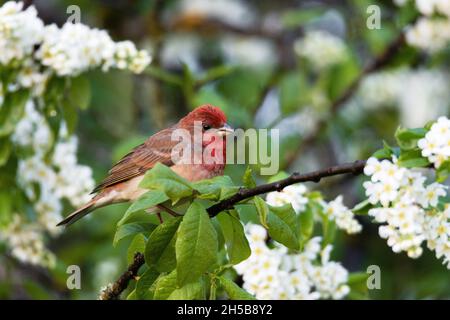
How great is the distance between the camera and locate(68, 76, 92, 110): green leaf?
182 inches

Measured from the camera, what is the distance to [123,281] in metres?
3.41

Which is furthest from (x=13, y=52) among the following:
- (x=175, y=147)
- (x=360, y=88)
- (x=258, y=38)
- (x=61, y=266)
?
(x=258, y=38)

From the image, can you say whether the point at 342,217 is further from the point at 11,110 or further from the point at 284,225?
the point at 11,110

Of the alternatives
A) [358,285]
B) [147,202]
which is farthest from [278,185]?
[358,285]

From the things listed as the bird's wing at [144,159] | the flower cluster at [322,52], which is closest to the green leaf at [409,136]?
the bird's wing at [144,159]

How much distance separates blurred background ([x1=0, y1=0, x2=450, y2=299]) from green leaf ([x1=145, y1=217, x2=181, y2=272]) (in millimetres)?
2913

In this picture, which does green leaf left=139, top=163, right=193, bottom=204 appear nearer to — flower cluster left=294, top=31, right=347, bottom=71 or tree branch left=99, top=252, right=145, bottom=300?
tree branch left=99, top=252, right=145, bottom=300

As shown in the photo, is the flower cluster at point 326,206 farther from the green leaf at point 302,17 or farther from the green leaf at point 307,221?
the green leaf at point 302,17

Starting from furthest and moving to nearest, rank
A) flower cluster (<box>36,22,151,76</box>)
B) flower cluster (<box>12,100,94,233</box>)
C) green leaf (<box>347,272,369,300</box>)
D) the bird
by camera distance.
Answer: flower cluster (<box>12,100,94,233</box>)
flower cluster (<box>36,22,151,76</box>)
the bird
green leaf (<box>347,272,369,300</box>)

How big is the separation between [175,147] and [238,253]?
144 cm

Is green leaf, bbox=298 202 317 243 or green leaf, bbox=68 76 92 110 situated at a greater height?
green leaf, bbox=68 76 92 110

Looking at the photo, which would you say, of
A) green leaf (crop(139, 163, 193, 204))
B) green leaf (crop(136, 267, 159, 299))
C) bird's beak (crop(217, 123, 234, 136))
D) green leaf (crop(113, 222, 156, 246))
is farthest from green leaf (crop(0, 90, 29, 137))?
green leaf (crop(139, 163, 193, 204))

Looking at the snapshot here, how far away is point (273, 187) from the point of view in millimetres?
3035

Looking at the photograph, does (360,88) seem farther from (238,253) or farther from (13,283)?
(238,253)
